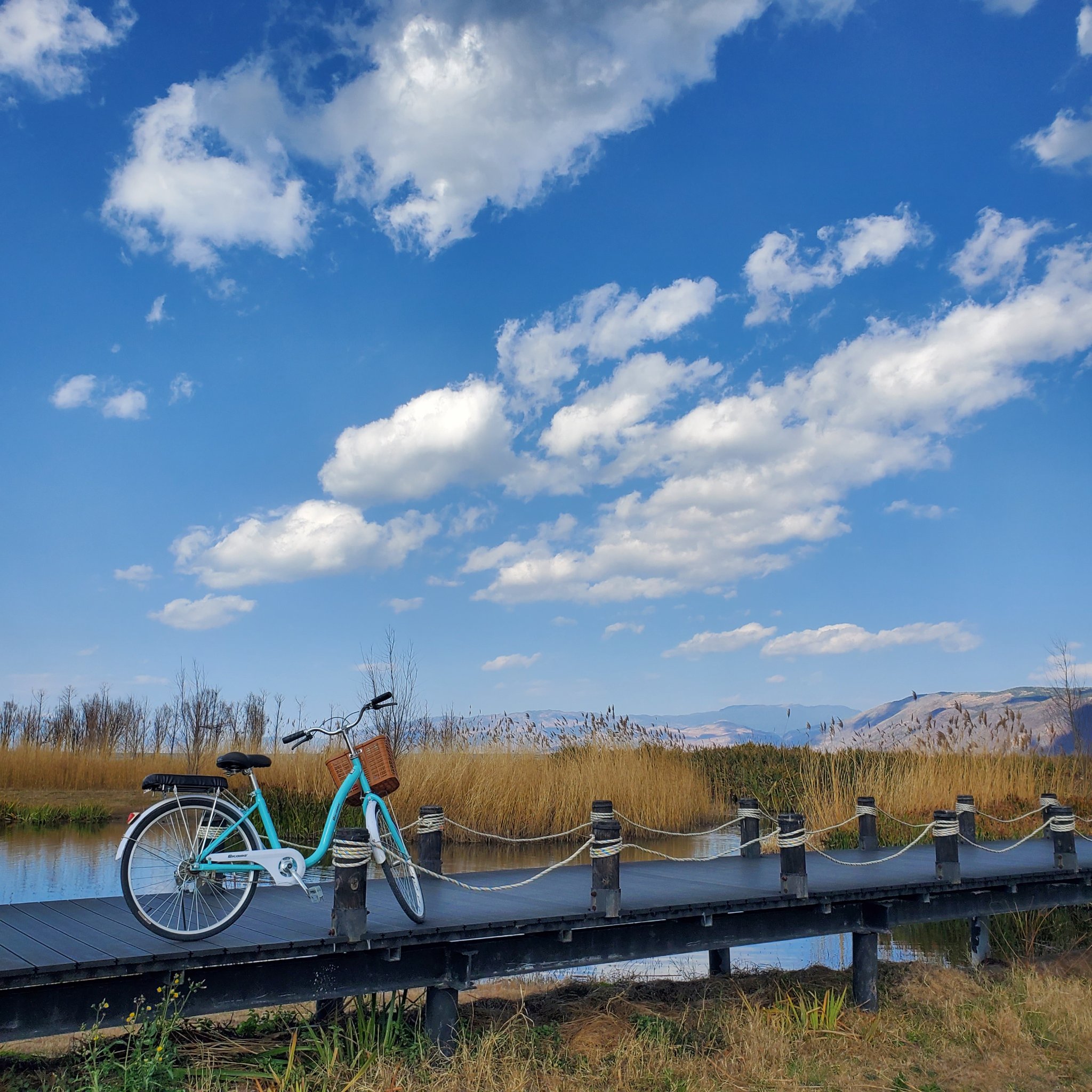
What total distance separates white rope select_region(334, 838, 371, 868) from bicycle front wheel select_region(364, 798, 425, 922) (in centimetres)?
11

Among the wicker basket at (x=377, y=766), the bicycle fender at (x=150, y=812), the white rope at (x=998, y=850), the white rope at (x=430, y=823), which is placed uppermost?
the wicker basket at (x=377, y=766)

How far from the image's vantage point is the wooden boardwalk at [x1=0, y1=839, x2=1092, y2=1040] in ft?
15.5

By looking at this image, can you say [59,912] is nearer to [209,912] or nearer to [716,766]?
[209,912]

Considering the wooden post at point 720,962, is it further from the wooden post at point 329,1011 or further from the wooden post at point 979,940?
the wooden post at point 329,1011

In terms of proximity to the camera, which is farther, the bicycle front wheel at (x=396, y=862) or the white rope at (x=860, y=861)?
the white rope at (x=860, y=861)

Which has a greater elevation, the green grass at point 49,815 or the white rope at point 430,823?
the white rope at point 430,823

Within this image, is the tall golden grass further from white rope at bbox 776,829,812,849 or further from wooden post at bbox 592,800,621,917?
wooden post at bbox 592,800,621,917

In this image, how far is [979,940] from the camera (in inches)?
369

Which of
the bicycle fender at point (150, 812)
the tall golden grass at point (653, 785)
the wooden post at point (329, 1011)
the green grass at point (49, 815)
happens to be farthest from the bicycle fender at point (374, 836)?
the green grass at point (49, 815)

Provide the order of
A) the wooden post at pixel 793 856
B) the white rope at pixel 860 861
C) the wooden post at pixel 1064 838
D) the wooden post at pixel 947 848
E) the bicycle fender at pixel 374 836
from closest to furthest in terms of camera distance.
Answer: the bicycle fender at pixel 374 836
the wooden post at pixel 793 856
the wooden post at pixel 947 848
the white rope at pixel 860 861
the wooden post at pixel 1064 838

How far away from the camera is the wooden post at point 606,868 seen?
6.02 metres

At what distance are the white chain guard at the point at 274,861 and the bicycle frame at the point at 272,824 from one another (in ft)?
0.07

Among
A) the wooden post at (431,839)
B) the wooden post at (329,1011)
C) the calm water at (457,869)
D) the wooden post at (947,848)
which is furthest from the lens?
the calm water at (457,869)

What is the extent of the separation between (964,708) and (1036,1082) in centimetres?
1076
